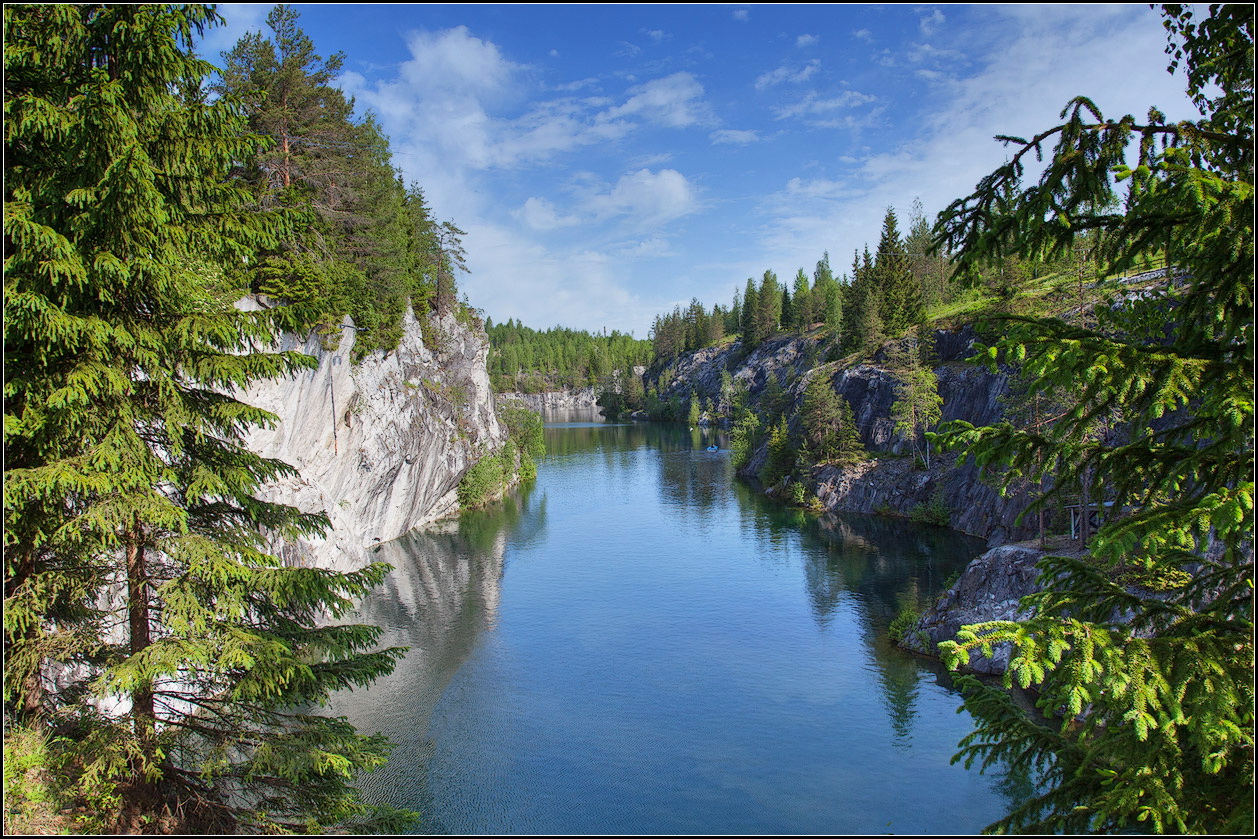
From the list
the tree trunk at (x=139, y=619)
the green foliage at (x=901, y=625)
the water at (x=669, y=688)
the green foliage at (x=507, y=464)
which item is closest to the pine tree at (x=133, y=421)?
the tree trunk at (x=139, y=619)

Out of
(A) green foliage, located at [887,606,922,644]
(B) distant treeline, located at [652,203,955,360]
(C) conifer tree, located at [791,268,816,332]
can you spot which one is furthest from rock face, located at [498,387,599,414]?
(A) green foliage, located at [887,606,922,644]

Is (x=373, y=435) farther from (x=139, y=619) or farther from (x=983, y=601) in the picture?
(x=139, y=619)

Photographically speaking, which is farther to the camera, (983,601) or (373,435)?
(373,435)

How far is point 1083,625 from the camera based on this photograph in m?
4.93

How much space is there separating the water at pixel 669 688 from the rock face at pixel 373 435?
3.22m

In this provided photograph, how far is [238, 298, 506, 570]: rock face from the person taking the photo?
99.1 ft

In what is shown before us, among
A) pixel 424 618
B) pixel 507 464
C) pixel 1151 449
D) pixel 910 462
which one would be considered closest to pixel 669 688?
pixel 424 618

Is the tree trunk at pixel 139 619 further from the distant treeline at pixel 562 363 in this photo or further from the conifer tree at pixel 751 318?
the distant treeline at pixel 562 363

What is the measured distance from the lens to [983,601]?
26.5m

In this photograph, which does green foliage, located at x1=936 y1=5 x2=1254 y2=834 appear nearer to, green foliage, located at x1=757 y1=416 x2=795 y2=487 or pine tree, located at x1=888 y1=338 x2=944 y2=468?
pine tree, located at x1=888 y1=338 x2=944 y2=468

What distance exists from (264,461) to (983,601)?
25906mm

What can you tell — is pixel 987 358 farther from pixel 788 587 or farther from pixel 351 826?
pixel 788 587

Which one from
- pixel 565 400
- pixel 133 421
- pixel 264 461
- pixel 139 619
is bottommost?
pixel 139 619

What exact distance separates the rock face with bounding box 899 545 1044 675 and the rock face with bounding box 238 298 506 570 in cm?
2415
